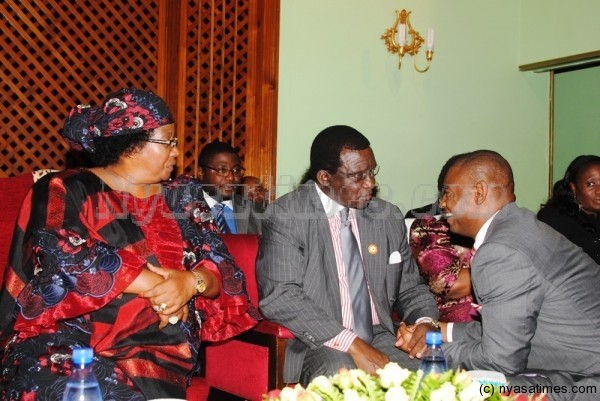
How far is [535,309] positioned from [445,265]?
1148 millimetres

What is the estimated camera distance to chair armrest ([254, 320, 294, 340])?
2.97 meters

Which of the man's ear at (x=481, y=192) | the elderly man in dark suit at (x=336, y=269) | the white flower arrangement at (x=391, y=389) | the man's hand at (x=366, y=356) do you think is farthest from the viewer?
the elderly man in dark suit at (x=336, y=269)

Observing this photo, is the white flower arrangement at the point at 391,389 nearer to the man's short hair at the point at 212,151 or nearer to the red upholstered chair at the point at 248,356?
the red upholstered chair at the point at 248,356

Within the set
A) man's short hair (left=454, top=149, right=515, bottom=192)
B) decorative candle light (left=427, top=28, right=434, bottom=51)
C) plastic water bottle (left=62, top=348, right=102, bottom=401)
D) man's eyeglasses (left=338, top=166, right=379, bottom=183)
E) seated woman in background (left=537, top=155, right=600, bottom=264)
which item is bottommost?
plastic water bottle (left=62, top=348, right=102, bottom=401)

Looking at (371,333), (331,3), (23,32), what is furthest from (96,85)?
(371,333)

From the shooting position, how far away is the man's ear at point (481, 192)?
8.34ft

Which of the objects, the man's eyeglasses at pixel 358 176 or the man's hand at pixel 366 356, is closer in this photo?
the man's hand at pixel 366 356

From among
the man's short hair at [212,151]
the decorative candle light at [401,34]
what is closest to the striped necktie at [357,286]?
the man's short hair at [212,151]

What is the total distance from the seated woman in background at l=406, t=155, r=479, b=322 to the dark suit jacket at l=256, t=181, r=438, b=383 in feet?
0.57

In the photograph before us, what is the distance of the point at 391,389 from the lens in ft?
4.75

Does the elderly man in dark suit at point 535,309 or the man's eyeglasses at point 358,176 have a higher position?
the man's eyeglasses at point 358,176

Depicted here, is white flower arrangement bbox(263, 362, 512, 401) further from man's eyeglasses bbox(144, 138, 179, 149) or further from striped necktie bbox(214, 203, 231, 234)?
striped necktie bbox(214, 203, 231, 234)

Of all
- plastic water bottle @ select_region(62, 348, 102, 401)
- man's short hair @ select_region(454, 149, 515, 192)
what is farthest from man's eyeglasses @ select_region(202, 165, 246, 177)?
plastic water bottle @ select_region(62, 348, 102, 401)

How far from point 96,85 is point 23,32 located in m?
0.61
